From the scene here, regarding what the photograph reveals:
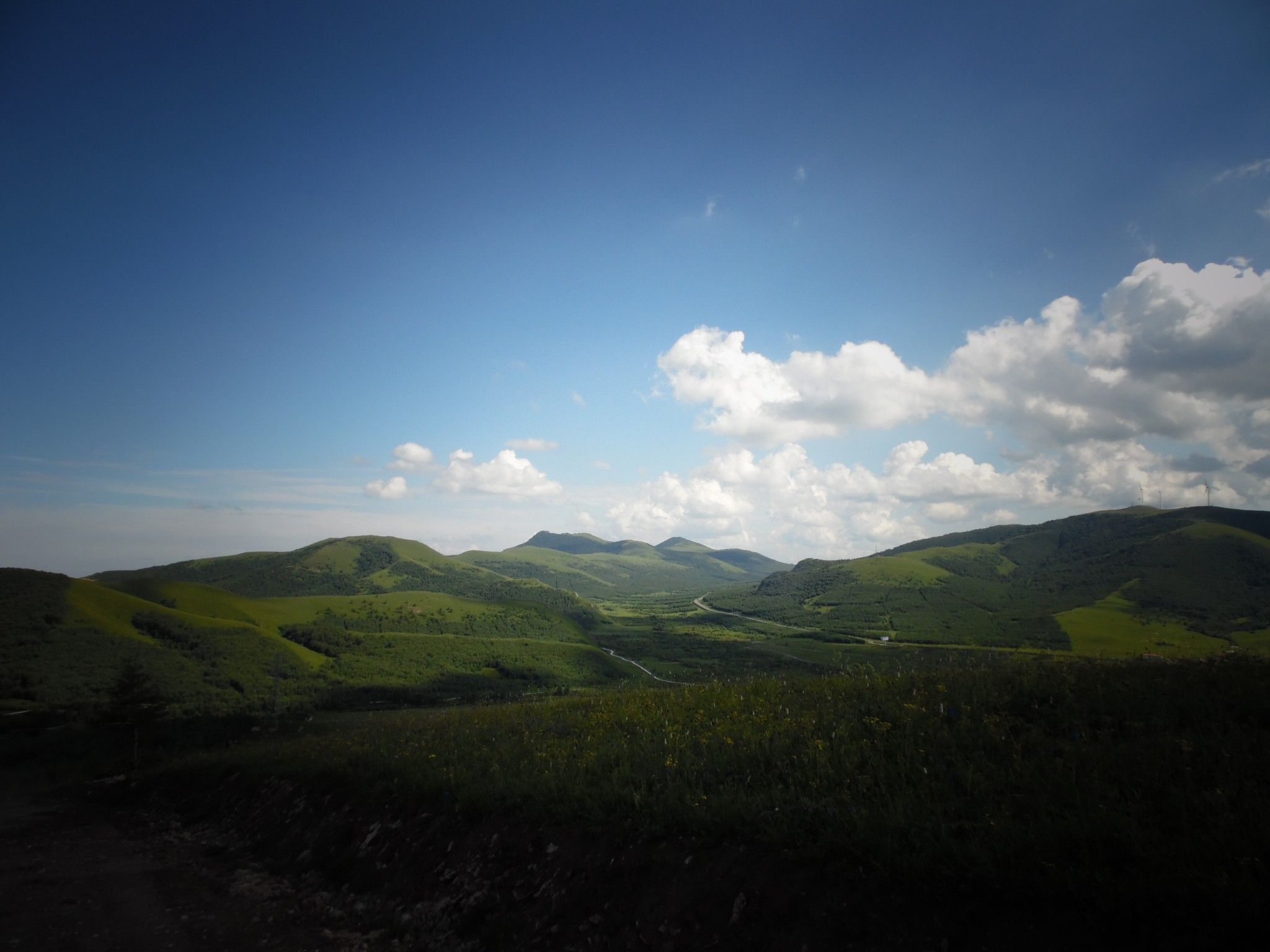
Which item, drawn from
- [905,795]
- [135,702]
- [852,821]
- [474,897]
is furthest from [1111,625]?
[135,702]

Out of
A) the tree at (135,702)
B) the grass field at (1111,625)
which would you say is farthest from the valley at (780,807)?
the grass field at (1111,625)

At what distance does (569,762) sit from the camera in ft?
36.6

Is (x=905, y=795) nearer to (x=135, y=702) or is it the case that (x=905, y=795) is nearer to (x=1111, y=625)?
(x=135, y=702)

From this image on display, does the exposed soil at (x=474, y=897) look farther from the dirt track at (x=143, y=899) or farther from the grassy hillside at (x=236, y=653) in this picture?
the grassy hillside at (x=236, y=653)

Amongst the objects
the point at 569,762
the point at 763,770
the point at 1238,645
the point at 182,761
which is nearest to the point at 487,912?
the point at 569,762

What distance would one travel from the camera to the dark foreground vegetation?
5020 millimetres

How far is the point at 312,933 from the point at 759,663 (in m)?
112

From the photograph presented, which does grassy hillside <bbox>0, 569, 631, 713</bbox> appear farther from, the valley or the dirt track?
the valley

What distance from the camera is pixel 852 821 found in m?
6.68

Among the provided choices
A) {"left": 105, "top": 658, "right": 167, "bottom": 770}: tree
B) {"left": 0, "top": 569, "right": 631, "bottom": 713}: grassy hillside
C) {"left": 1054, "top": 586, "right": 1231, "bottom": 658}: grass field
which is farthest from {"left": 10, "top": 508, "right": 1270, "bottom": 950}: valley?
{"left": 1054, "top": 586, "right": 1231, "bottom": 658}: grass field

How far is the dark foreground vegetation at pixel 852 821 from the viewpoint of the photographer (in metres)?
5.02

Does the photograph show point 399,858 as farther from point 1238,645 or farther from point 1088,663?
point 1238,645

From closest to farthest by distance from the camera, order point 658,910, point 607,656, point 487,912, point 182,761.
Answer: point 658,910 < point 487,912 < point 182,761 < point 607,656

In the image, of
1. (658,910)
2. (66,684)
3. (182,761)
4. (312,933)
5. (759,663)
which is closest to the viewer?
(658,910)
